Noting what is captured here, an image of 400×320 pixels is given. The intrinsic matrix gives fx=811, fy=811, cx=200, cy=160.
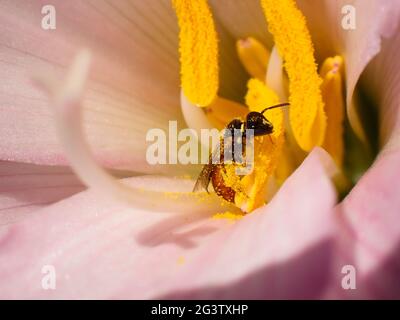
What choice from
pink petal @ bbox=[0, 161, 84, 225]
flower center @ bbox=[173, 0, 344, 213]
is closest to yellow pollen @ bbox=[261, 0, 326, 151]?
flower center @ bbox=[173, 0, 344, 213]

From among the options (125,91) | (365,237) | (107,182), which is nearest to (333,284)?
(365,237)

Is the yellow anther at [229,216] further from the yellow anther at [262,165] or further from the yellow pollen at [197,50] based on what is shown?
the yellow pollen at [197,50]

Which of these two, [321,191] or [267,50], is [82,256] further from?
[267,50]

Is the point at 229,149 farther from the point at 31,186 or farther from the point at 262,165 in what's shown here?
the point at 31,186

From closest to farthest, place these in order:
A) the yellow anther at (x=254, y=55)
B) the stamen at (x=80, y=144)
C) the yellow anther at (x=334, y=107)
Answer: the stamen at (x=80, y=144)
the yellow anther at (x=334, y=107)
the yellow anther at (x=254, y=55)

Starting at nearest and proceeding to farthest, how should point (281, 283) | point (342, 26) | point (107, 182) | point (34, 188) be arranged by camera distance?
point (281, 283) → point (107, 182) → point (342, 26) → point (34, 188)

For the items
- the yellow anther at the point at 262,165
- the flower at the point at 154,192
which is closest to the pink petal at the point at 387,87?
the flower at the point at 154,192

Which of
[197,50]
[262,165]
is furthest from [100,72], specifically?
[262,165]

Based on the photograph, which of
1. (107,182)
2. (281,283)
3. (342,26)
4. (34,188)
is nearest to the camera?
(281,283)
